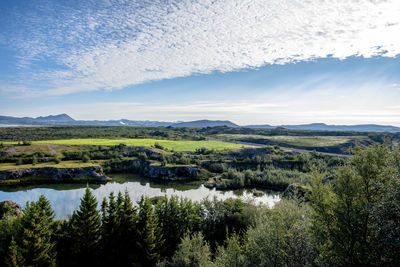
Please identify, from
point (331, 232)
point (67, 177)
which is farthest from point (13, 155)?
point (331, 232)

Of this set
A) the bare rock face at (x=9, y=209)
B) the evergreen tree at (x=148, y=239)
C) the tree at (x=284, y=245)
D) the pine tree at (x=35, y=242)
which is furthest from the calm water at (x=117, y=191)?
the tree at (x=284, y=245)

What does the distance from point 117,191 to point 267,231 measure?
50880mm

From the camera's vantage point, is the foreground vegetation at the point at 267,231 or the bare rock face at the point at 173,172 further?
the bare rock face at the point at 173,172

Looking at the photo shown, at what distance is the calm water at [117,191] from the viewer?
48938 mm

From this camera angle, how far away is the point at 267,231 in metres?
15.5

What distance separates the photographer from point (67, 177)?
64688 millimetres

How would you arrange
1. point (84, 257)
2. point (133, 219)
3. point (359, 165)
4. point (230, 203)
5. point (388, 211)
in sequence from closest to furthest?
point (388, 211) → point (359, 165) → point (84, 257) → point (133, 219) → point (230, 203)

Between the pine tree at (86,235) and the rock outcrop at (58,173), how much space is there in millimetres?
45157

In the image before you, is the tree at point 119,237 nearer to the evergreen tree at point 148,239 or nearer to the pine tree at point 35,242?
the evergreen tree at point 148,239

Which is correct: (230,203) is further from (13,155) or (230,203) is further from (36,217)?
(13,155)

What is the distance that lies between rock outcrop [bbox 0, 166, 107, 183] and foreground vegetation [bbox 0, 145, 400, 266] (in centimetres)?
4232

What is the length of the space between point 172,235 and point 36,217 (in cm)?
1538

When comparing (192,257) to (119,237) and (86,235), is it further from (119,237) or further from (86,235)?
(86,235)

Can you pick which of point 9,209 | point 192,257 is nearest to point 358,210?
point 192,257
